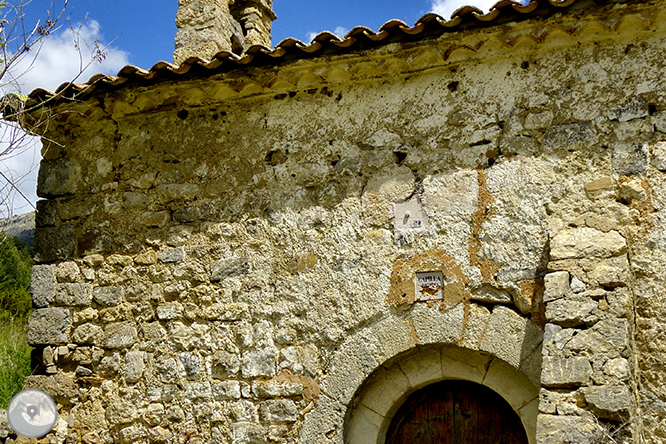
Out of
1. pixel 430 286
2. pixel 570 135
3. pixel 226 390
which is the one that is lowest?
pixel 226 390

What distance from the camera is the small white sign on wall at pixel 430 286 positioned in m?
3.94

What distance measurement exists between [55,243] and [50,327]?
2.10 feet

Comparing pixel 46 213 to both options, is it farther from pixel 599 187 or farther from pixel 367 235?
pixel 599 187

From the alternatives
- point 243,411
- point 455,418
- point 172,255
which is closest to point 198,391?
point 243,411

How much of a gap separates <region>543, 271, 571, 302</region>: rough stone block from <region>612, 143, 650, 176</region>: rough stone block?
739mm

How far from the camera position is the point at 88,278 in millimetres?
4891

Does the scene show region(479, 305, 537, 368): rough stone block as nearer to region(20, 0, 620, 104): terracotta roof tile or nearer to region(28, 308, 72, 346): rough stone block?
region(20, 0, 620, 104): terracotta roof tile

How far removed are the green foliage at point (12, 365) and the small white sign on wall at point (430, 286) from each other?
4.93m

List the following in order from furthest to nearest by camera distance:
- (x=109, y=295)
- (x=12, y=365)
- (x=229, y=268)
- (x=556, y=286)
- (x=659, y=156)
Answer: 1. (x=12, y=365)
2. (x=109, y=295)
3. (x=229, y=268)
4. (x=659, y=156)
5. (x=556, y=286)

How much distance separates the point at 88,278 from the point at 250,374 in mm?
1528

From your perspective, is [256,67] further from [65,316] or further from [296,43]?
[65,316]

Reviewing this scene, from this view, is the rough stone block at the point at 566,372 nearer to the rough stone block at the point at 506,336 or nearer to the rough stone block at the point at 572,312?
the rough stone block at the point at 572,312

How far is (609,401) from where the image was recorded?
10.1 ft

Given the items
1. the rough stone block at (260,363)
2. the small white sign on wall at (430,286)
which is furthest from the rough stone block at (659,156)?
the rough stone block at (260,363)
